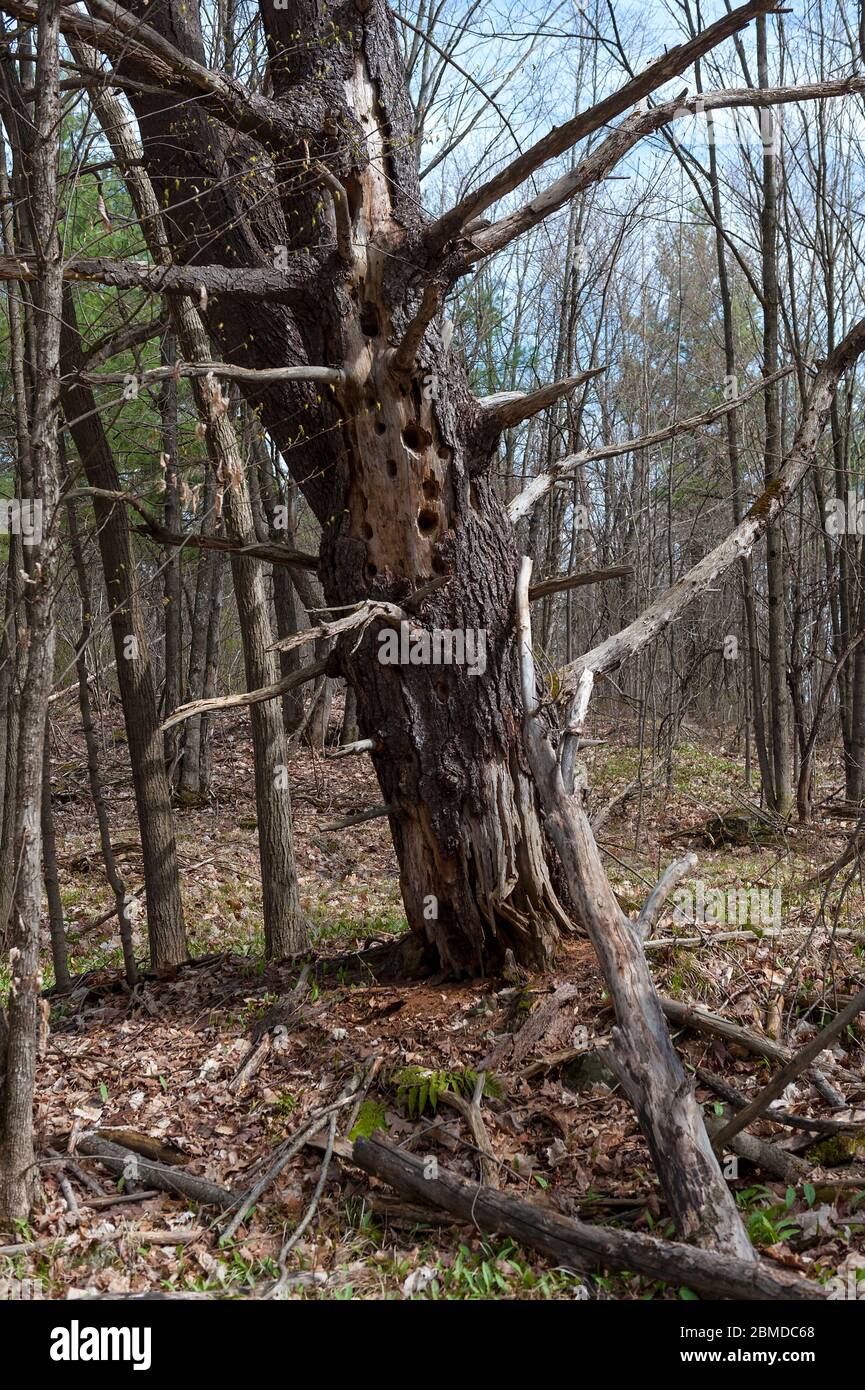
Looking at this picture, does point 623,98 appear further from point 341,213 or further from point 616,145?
point 341,213

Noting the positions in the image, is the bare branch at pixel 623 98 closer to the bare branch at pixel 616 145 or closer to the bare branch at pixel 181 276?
the bare branch at pixel 616 145

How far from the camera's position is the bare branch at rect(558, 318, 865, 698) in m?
5.14

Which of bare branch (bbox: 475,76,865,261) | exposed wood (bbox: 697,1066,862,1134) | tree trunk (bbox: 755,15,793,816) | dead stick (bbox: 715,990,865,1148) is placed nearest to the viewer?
dead stick (bbox: 715,990,865,1148)

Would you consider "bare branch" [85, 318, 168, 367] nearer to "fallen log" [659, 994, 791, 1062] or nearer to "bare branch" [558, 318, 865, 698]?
"bare branch" [558, 318, 865, 698]

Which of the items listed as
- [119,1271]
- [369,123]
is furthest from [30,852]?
[369,123]

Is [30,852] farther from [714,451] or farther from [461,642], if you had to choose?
[714,451]

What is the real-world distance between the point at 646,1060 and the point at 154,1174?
225 cm

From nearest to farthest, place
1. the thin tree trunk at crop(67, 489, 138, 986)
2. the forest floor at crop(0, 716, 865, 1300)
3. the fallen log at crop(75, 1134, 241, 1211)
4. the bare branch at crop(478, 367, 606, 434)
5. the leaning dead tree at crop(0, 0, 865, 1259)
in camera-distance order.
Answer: the forest floor at crop(0, 716, 865, 1300) → the fallen log at crop(75, 1134, 241, 1211) → the bare branch at crop(478, 367, 606, 434) → the leaning dead tree at crop(0, 0, 865, 1259) → the thin tree trunk at crop(67, 489, 138, 986)

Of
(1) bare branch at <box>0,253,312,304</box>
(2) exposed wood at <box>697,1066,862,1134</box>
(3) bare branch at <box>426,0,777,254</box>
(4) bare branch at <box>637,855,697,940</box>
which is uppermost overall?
(3) bare branch at <box>426,0,777,254</box>

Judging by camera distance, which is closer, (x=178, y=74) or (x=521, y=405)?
(x=178, y=74)

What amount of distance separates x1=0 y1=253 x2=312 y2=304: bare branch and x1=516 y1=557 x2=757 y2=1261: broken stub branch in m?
2.74

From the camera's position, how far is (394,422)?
528 cm

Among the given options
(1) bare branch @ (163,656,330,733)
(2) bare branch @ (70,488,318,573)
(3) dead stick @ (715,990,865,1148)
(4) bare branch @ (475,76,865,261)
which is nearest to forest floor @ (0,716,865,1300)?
(3) dead stick @ (715,990,865,1148)

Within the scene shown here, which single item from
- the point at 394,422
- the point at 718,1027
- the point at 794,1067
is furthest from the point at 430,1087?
the point at 394,422
